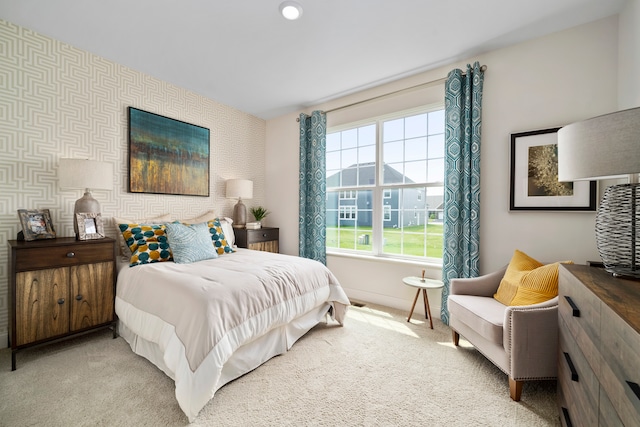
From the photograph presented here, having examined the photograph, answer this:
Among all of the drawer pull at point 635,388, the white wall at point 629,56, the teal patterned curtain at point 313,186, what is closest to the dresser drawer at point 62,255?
the teal patterned curtain at point 313,186

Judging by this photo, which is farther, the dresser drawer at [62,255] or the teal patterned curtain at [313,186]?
the teal patterned curtain at [313,186]

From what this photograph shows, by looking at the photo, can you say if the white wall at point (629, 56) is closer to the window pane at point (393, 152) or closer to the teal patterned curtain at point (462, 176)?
the teal patterned curtain at point (462, 176)

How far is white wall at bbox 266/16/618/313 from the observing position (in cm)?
218

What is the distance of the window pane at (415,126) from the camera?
313 cm

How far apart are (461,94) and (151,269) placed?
3.31 metres

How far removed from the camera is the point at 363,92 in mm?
3480

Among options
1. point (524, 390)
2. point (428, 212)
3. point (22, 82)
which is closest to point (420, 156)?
point (428, 212)

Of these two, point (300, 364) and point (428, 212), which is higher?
point (428, 212)

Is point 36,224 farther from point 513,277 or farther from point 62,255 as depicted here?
point 513,277

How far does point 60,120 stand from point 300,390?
3.15m

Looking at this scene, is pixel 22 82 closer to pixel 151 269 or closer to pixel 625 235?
pixel 151 269

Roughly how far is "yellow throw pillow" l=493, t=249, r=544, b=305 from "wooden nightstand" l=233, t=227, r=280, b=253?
2881mm

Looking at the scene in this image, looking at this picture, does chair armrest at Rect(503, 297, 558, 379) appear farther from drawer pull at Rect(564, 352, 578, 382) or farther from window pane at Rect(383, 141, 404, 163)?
window pane at Rect(383, 141, 404, 163)

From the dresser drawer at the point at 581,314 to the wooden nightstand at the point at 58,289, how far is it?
317 cm
